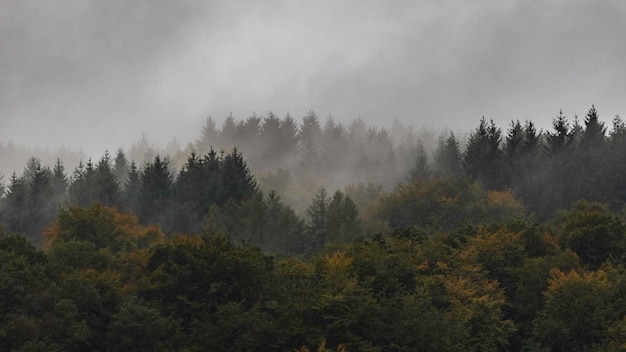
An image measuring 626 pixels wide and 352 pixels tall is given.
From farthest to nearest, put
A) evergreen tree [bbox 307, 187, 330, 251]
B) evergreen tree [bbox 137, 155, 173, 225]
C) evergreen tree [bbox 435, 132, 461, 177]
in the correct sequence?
evergreen tree [bbox 435, 132, 461, 177]
evergreen tree [bbox 137, 155, 173, 225]
evergreen tree [bbox 307, 187, 330, 251]

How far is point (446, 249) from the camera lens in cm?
6912

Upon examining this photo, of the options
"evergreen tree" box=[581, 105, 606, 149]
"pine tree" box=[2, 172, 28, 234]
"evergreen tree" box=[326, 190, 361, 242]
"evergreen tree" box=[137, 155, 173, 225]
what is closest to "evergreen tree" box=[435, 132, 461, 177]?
"evergreen tree" box=[581, 105, 606, 149]

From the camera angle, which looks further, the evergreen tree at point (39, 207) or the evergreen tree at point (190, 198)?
the evergreen tree at point (39, 207)

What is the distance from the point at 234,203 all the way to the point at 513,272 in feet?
138

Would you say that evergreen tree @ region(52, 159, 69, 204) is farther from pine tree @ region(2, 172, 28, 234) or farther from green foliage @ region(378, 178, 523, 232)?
green foliage @ region(378, 178, 523, 232)

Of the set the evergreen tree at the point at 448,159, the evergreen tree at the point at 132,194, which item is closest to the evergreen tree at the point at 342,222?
the evergreen tree at the point at 132,194

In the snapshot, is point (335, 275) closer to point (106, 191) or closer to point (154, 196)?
point (154, 196)

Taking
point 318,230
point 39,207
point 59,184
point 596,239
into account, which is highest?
point 59,184

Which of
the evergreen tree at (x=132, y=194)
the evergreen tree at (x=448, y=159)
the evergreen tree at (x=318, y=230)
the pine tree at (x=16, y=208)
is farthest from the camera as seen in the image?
the evergreen tree at (x=448, y=159)

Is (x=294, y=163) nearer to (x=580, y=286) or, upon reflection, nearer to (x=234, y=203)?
(x=234, y=203)

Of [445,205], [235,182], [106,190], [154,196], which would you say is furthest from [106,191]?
[445,205]

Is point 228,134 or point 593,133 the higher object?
point 228,134

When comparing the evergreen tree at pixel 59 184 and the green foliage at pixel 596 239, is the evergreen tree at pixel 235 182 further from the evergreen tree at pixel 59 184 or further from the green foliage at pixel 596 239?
the green foliage at pixel 596 239

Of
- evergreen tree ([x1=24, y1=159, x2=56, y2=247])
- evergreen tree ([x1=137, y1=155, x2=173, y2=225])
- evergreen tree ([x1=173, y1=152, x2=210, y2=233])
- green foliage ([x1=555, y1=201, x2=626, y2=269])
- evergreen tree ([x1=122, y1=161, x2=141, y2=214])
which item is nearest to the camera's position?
green foliage ([x1=555, y1=201, x2=626, y2=269])
